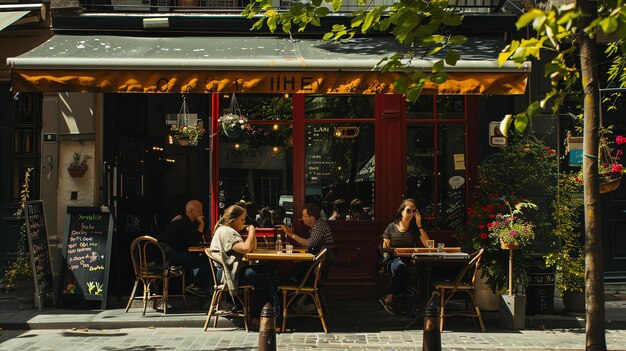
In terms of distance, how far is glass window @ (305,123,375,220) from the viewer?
10.1m

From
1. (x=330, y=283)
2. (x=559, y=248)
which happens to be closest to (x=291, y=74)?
(x=330, y=283)

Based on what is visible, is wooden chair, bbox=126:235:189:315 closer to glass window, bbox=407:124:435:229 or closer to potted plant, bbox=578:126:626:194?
glass window, bbox=407:124:435:229

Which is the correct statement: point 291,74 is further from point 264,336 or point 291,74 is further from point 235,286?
point 264,336

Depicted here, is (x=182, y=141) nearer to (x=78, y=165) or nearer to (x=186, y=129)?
(x=186, y=129)

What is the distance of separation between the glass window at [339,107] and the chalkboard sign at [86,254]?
3.11 metres

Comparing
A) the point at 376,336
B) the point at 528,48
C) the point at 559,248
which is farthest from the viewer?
the point at 559,248

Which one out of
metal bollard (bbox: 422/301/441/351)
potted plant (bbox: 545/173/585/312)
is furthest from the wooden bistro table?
metal bollard (bbox: 422/301/441/351)

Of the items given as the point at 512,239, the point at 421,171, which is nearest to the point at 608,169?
the point at 512,239

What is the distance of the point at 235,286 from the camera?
27.0ft

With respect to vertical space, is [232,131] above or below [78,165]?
above

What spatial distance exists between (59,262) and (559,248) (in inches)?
255

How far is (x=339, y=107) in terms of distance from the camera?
10203 mm

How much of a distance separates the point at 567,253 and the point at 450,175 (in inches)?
79.1

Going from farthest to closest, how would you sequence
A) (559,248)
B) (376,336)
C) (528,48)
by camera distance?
(559,248) < (376,336) < (528,48)
